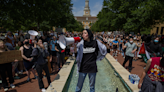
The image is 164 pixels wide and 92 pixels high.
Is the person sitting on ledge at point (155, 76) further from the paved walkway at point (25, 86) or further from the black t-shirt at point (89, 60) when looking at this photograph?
the paved walkway at point (25, 86)

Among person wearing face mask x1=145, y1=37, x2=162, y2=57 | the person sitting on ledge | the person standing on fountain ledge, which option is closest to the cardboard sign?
the person standing on fountain ledge

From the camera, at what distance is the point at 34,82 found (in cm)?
445

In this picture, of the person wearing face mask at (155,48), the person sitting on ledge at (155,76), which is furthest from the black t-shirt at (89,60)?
the person wearing face mask at (155,48)

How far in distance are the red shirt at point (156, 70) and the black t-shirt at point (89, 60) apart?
4.25 ft

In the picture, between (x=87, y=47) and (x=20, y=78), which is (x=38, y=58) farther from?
(x=20, y=78)

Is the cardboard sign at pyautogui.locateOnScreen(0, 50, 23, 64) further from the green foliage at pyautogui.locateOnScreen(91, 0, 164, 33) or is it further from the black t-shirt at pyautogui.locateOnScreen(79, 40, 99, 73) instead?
the green foliage at pyautogui.locateOnScreen(91, 0, 164, 33)

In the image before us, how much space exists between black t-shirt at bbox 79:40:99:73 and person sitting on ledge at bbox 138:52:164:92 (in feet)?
4.02

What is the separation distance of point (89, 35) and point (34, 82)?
3399 millimetres

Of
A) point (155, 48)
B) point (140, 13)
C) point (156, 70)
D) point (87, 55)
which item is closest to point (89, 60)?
point (87, 55)

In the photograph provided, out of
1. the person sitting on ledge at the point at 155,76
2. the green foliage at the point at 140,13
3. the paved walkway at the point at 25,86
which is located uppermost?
the green foliage at the point at 140,13

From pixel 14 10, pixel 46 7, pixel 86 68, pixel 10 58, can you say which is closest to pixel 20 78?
pixel 10 58

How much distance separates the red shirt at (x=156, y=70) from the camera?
207 cm

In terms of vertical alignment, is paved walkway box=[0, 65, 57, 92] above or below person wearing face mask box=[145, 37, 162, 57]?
below

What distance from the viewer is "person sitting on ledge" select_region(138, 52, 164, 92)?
80.8 inches
